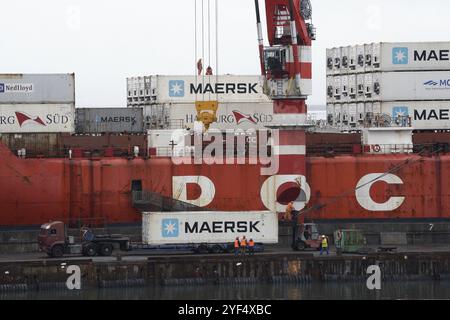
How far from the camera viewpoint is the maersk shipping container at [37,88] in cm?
8712

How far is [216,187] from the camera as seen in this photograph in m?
84.0

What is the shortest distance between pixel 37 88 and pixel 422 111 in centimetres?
2432

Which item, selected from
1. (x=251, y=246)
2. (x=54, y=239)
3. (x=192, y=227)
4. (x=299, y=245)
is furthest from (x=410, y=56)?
(x=54, y=239)

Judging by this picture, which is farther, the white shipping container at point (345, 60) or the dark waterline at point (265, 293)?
the white shipping container at point (345, 60)

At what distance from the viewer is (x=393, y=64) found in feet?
Result: 293

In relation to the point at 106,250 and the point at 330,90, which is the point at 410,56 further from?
the point at 106,250

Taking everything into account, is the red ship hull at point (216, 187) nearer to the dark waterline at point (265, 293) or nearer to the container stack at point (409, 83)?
the container stack at point (409, 83)

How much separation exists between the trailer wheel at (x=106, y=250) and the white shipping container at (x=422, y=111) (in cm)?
2230

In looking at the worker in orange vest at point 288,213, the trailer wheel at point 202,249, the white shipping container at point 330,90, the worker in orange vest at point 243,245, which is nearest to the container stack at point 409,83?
the white shipping container at point 330,90

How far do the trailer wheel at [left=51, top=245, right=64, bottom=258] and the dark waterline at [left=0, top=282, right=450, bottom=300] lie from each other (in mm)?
5066

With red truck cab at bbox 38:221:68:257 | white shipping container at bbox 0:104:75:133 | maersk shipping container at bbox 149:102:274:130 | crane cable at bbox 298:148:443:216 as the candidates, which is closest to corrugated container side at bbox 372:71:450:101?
crane cable at bbox 298:148:443:216

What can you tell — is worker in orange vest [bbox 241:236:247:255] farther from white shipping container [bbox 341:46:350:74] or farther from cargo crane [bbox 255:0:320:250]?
white shipping container [bbox 341:46:350:74]

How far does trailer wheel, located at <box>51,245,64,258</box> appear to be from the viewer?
7556 cm
